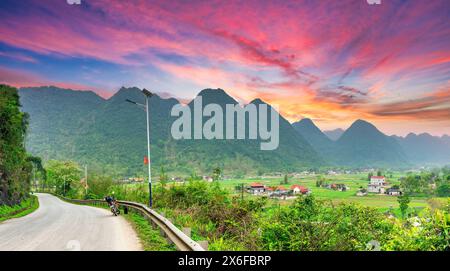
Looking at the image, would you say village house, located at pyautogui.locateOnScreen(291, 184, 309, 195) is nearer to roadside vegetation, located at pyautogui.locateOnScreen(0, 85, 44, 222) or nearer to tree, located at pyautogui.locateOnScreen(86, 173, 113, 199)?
roadside vegetation, located at pyautogui.locateOnScreen(0, 85, 44, 222)

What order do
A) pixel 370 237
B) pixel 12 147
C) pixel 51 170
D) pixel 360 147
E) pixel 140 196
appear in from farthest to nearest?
pixel 51 170
pixel 360 147
pixel 12 147
pixel 140 196
pixel 370 237

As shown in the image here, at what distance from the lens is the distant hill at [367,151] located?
24906 millimetres

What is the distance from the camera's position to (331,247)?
8.44m

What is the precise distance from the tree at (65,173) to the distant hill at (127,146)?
26.9 meters

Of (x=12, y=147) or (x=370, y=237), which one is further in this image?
(x=12, y=147)

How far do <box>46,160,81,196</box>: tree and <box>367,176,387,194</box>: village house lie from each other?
57259 millimetres

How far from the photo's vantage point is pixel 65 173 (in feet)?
212

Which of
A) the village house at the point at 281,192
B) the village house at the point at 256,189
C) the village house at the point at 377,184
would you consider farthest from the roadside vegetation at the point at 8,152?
the village house at the point at 377,184

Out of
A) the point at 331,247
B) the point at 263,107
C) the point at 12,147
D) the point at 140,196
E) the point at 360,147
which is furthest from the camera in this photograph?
the point at 360,147

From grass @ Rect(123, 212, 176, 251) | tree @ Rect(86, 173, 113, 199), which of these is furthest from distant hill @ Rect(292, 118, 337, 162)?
grass @ Rect(123, 212, 176, 251)

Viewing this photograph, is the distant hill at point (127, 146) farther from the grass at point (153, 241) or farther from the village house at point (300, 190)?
the grass at point (153, 241)
